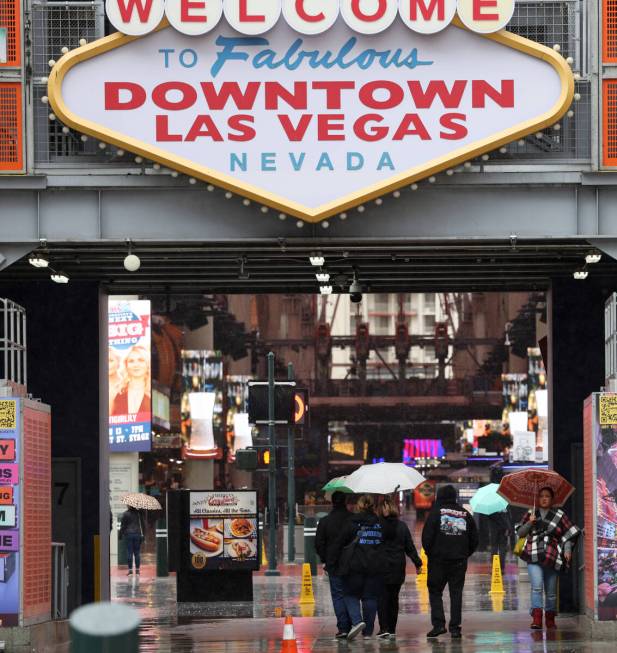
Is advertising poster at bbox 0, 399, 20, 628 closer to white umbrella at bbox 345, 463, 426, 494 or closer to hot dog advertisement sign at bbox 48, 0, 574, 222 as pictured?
hot dog advertisement sign at bbox 48, 0, 574, 222

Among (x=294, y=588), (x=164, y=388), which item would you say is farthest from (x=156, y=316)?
(x=294, y=588)

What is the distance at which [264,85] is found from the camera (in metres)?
17.9

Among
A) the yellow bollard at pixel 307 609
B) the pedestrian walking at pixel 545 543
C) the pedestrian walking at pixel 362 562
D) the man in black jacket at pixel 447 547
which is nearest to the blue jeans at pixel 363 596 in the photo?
the pedestrian walking at pixel 362 562

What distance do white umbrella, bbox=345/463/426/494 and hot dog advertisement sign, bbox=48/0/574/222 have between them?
387cm

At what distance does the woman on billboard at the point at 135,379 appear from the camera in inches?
1780

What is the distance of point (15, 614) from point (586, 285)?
9.98 metres

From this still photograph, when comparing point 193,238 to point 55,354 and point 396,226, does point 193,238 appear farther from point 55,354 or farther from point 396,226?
point 55,354

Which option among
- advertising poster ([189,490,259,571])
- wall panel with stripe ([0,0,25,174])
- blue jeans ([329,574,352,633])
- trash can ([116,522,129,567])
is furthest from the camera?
trash can ([116,522,129,567])

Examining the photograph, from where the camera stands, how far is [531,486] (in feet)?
63.3

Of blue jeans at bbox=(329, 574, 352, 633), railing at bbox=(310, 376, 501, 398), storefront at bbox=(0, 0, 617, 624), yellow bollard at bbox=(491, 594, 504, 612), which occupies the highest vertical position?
storefront at bbox=(0, 0, 617, 624)

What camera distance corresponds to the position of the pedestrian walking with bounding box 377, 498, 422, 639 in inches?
727

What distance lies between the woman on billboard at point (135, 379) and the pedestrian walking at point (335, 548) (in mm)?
26771

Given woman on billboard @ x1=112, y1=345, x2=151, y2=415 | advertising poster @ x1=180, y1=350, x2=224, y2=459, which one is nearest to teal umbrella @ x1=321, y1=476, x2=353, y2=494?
woman on billboard @ x1=112, y1=345, x2=151, y2=415

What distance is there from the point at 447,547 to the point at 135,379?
2756 centimetres
